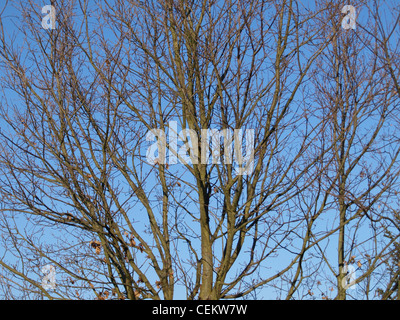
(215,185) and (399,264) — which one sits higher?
(215,185)

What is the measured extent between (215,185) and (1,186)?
2530mm

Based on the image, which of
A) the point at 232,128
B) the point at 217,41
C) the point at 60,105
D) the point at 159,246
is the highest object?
the point at 217,41

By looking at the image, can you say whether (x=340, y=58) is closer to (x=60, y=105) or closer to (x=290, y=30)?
(x=290, y=30)

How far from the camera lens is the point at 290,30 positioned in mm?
5922

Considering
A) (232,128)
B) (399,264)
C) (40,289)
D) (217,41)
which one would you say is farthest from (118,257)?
(399,264)

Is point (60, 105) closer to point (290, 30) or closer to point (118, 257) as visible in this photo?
point (118, 257)

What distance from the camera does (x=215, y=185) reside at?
5.64 m

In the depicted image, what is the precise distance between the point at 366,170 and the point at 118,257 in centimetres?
296
